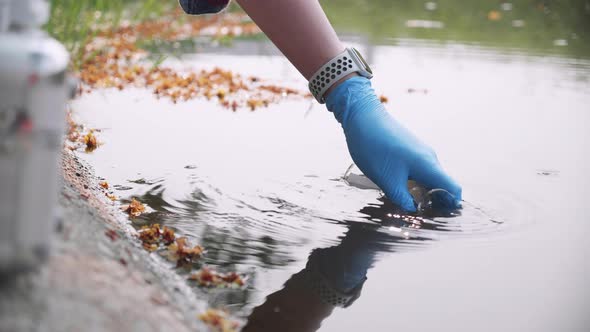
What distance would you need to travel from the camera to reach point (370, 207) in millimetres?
2480

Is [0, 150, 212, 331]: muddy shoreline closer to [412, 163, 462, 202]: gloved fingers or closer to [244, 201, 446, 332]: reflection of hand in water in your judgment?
[244, 201, 446, 332]: reflection of hand in water

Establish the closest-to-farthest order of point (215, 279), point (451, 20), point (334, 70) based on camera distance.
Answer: point (215, 279) < point (334, 70) < point (451, 20)

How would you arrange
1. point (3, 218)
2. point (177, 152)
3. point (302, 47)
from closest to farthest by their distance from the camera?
1. point (3, 218)
2. point (302, 47)
3. point (177, 152)

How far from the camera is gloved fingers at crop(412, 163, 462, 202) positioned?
2.49 meters

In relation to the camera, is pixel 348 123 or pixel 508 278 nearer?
pixel 508 278

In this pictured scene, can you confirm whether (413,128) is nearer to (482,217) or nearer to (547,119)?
(547,119)

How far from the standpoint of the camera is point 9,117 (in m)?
1.20

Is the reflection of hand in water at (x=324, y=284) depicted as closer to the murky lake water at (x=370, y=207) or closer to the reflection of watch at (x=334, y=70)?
the murky lake water at (x=370, y=207)

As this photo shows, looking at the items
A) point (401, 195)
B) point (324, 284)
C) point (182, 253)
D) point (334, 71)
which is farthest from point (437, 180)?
point (182, 253)

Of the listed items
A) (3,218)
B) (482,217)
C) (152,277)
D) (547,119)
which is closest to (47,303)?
(3,218)

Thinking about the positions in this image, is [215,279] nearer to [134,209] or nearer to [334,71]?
[134,209]

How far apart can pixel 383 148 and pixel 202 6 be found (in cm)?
88

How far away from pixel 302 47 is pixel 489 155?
1.02 metres

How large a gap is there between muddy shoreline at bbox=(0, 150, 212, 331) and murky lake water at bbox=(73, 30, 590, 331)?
141 millimetres
